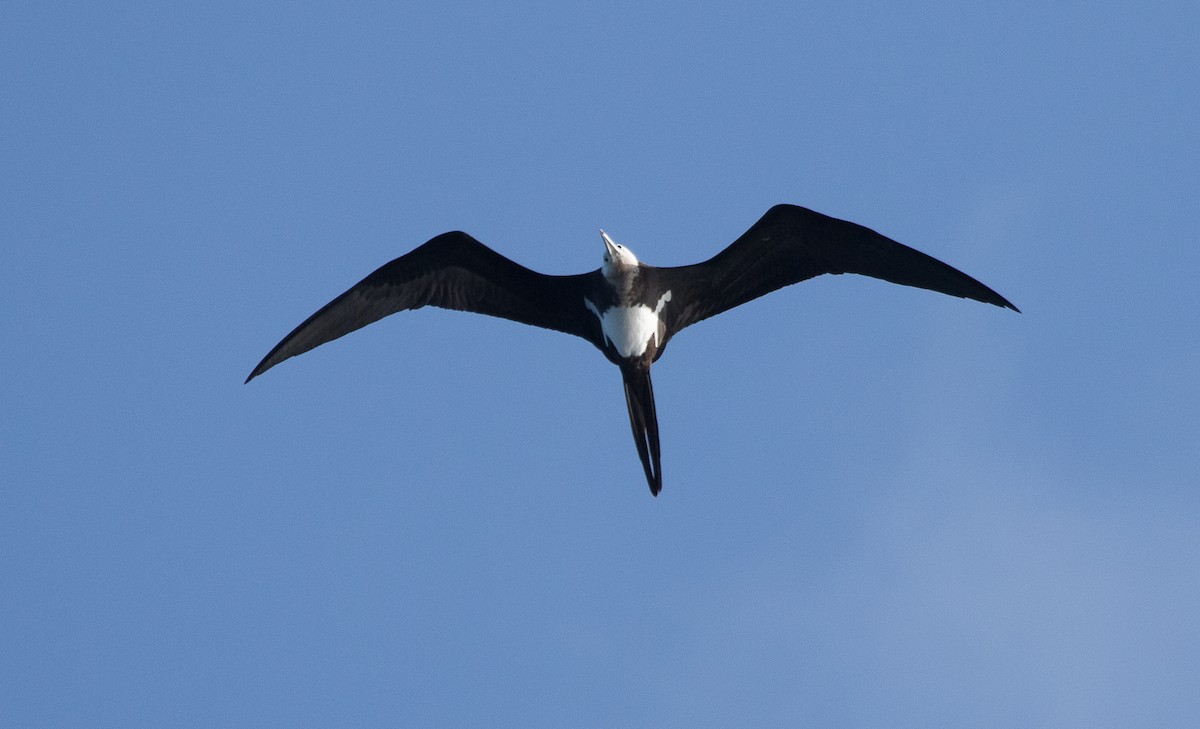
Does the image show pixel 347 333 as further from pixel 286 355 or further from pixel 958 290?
pixel 958 290

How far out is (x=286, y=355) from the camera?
964cm

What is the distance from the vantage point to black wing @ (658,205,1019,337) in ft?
31.6

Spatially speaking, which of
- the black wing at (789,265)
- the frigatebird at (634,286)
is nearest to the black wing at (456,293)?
the frigatebird at (634,286)

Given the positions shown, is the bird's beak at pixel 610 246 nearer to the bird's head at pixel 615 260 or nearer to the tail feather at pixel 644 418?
the bird's head at pixel 615 260

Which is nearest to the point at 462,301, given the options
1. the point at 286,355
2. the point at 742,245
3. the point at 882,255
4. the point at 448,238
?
the point at 448,238

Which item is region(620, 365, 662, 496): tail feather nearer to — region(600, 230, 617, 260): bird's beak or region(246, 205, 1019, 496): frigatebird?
region(246, 205, 1019, 496): frigatebird

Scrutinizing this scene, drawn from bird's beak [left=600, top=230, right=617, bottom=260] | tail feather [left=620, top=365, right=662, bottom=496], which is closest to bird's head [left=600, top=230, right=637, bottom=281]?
bird's beak [left=600, top=230, right=617, bottom=260]

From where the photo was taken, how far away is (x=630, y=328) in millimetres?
9648

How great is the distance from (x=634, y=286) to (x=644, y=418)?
2.69ft

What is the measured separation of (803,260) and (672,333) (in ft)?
3.09

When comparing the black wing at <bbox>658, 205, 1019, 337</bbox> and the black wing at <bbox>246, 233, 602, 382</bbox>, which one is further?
the black wing at <bbox>246, 233, 602, 382</bbox>

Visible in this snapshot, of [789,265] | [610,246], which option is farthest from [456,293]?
[789,265]

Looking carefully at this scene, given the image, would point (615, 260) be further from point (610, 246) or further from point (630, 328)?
point (630, 328)

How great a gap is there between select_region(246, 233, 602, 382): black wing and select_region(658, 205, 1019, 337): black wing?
26.2 inches
